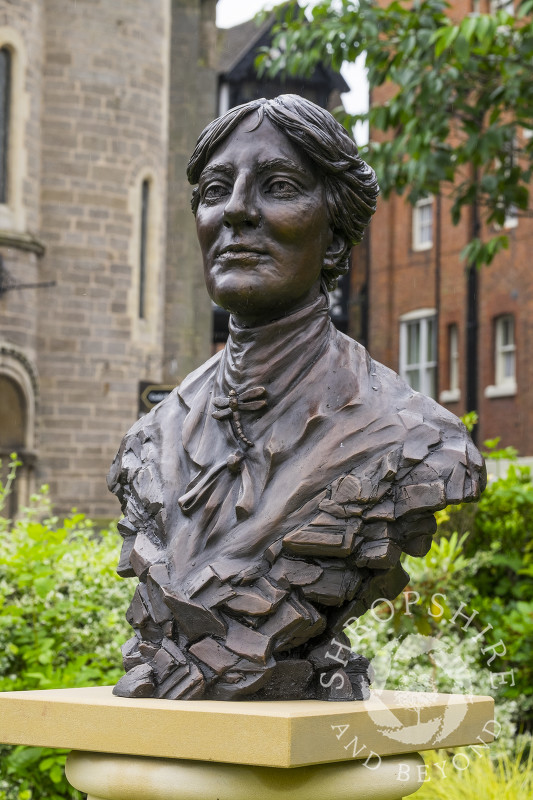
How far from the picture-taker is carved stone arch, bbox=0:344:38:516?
16672 millimetres

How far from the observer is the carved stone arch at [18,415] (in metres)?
16.7

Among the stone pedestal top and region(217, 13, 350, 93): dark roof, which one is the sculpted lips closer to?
the stone pedestal top

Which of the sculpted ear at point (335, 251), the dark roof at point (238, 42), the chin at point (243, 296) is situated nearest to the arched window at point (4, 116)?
the dark roof at point (238, 42)

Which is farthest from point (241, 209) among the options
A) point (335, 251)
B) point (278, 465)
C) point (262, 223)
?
point (278, 465)

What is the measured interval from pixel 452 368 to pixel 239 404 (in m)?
23.3

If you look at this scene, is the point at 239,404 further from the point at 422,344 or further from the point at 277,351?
the point at 422,344

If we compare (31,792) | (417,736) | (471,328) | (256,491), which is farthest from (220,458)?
(471,328)

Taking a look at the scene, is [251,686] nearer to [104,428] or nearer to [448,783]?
[448,783]

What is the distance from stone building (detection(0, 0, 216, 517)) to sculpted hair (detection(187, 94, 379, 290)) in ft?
42.6

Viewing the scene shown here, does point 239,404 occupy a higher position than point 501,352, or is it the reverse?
point 501,352

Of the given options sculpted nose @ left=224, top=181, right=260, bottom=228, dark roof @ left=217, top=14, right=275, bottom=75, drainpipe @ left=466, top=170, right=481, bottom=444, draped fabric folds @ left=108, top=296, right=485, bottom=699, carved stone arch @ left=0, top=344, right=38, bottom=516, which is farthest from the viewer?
dark roof @ left=217, top=14, right=275, bottom=75

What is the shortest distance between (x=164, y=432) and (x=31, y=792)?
2570 millimetres

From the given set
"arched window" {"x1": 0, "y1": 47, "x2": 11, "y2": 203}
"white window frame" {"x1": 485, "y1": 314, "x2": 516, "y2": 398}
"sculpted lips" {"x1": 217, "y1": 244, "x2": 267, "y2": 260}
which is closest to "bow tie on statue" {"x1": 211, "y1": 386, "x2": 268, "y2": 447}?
"sculpted lips" {"x1": 217, "y1": 244, "x2": 267, "y2": 260}

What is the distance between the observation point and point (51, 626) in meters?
6.33
